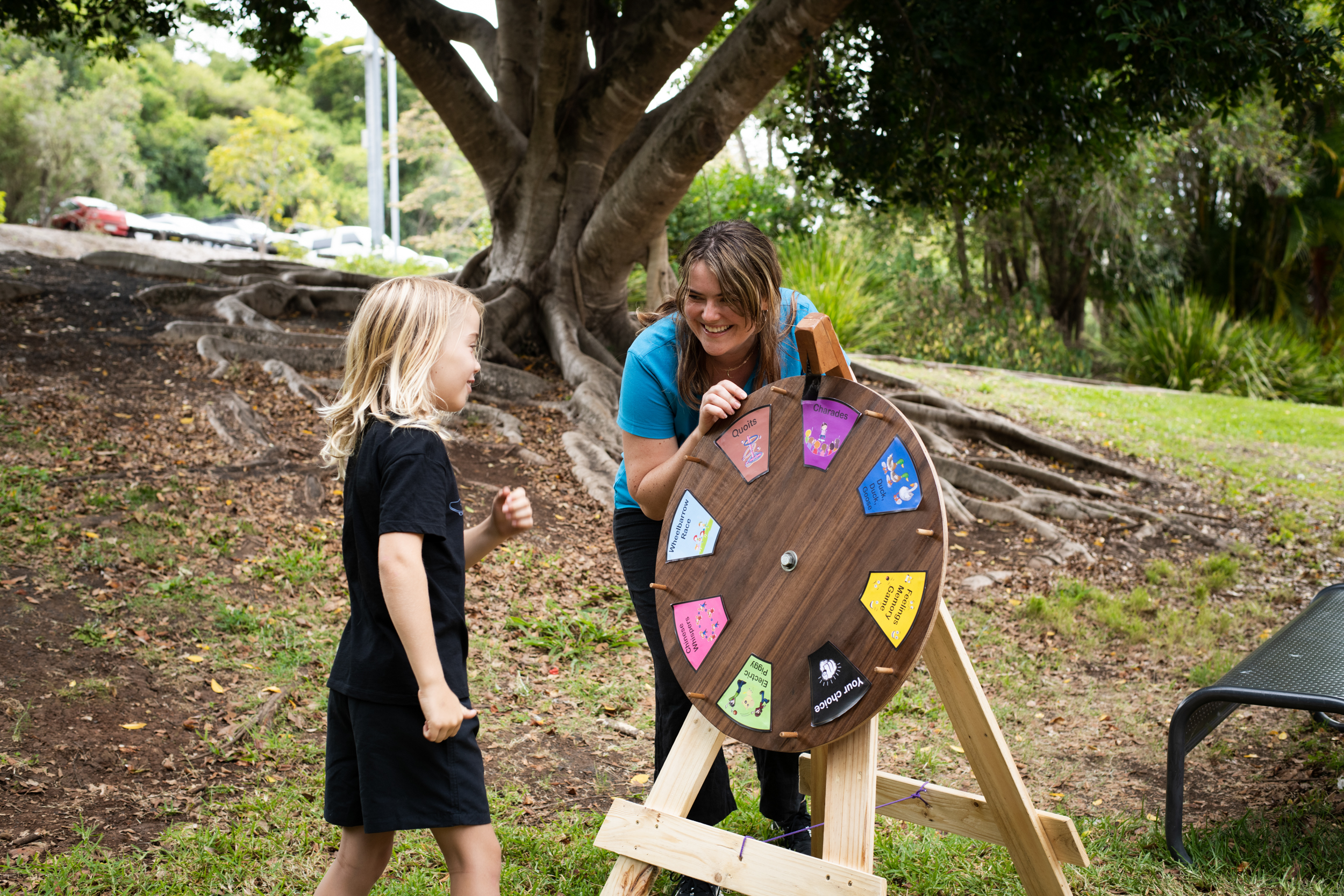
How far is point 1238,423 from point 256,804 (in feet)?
37.1

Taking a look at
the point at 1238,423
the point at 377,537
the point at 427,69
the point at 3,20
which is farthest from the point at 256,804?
the point at 1238,423

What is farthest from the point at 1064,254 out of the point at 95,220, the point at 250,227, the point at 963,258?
the point at 250,227

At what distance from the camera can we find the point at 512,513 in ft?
7.27

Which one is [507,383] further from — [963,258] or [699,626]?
[963,258]

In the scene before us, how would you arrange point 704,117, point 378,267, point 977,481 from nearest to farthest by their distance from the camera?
1. point 704,117
2. point 977,481
3. point 378,267

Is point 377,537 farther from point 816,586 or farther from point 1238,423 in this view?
point 1238,423

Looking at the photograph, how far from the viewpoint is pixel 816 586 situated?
2105 millimetres

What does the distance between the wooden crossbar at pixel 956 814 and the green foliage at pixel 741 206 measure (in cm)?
1336

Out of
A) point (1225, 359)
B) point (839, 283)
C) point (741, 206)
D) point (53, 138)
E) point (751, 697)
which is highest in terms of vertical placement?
point (53, 138)

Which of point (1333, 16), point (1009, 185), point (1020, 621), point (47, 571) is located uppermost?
point (1333, 16)

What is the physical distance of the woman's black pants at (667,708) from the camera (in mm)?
2625

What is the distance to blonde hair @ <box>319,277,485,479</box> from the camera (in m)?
2.08

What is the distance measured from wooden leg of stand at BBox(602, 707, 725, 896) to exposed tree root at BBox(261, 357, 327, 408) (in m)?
5.46

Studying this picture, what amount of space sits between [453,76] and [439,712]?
7.18 meters
